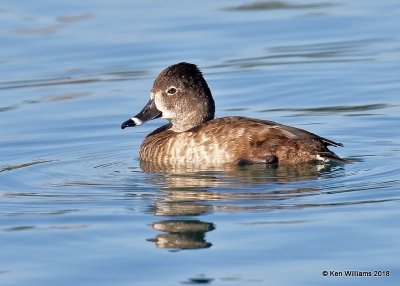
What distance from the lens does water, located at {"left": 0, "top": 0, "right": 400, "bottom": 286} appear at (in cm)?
754

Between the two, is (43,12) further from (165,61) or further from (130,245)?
(130,245)

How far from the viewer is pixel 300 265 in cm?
731

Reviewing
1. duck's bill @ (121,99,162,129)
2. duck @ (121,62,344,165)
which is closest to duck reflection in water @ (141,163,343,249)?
duck @ (121,62,344,165)

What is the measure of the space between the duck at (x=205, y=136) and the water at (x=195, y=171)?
0.54 ft

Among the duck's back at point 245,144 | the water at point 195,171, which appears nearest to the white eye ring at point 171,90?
the duck's back at point 245,144

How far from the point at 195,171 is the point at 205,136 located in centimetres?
33

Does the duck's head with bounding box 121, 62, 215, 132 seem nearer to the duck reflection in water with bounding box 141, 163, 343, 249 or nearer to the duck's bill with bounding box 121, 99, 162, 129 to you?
the duck's bill with bounding box 121, 99, 162, 129

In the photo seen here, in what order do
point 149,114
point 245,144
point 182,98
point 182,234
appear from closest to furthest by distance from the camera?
1. point 182,234
2. point 245,144
3. point 182,98
4. point 149,114

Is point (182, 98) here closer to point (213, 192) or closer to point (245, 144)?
point (245, 144)

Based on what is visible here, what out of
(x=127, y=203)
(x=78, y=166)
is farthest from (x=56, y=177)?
(x=127, y=203)

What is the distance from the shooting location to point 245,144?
10047 millimetres

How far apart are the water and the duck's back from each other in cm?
15

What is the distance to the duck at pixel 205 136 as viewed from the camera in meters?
9.94

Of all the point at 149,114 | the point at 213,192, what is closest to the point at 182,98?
the point at 149,114
